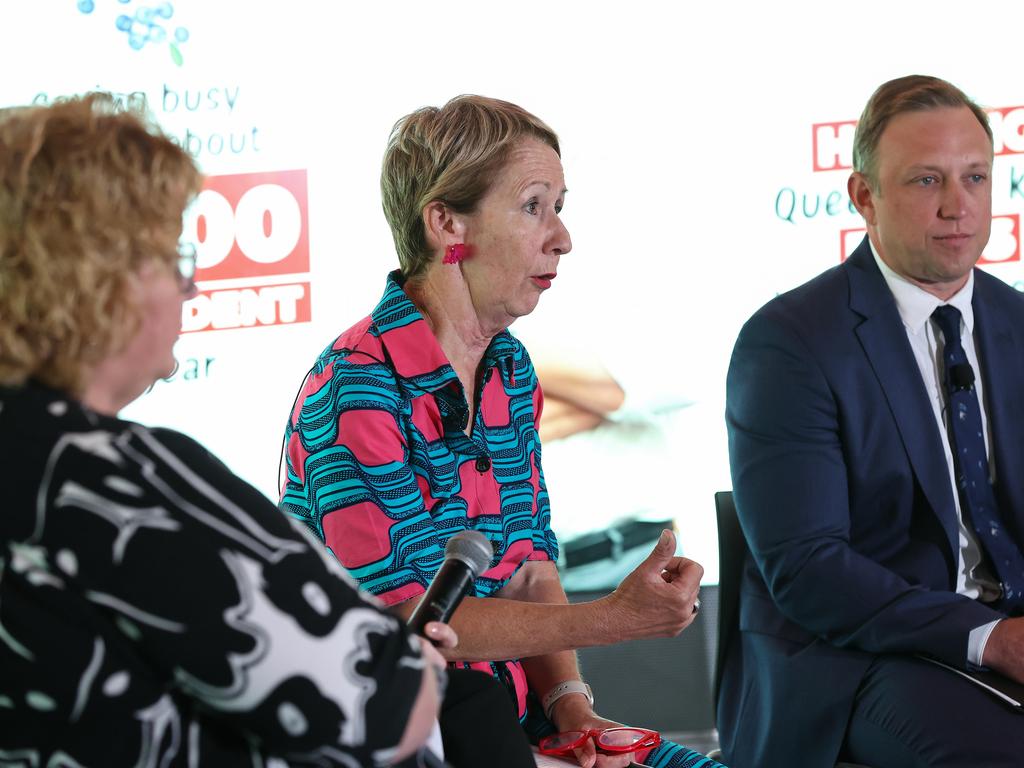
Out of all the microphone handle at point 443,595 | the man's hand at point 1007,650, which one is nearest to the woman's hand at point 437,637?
the microphone handle at point 443,595

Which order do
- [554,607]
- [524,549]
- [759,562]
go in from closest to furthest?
1. [554,607]
2. [524,549]
3. [759,562]

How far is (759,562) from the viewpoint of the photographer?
226 centimetres

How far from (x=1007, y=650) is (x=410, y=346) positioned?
44.8 inches

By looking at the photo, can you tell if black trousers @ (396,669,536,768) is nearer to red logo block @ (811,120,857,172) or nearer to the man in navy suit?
the man in navy suit

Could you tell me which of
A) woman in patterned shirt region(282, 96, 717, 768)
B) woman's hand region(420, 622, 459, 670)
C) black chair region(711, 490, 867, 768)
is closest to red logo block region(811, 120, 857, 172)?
black chair region(711, 490, 867, 768)

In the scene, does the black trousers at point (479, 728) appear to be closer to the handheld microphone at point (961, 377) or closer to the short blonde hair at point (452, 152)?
the short blonde hair at point (452, 152)

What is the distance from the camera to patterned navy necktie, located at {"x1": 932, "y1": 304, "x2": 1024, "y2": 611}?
7.19ft

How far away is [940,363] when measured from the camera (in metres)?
2.33

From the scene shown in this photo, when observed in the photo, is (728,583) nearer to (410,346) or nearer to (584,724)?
(584,724)

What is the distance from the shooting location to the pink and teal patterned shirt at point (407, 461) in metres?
1.72

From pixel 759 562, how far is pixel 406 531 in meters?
0.83

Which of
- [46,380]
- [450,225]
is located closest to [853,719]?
[450,225]

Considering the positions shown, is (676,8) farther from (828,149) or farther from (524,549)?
(524,549)

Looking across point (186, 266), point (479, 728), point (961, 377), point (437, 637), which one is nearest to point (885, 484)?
point (961, 377)
